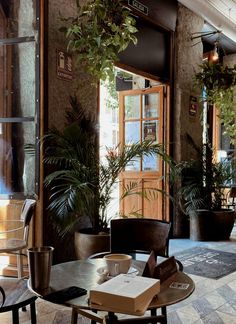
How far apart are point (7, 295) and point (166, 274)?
814 mm

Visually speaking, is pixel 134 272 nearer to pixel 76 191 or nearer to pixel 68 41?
pixel 76 191

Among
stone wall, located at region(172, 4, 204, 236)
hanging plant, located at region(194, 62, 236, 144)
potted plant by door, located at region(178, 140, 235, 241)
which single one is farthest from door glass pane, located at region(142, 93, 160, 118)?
potted plant by door, located at region(178, 140, 235, 241)

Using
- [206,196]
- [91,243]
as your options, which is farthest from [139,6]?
[91,243]

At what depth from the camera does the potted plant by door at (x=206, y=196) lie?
5.33 meters

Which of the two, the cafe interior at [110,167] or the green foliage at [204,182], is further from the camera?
the green foliage at [204,182]

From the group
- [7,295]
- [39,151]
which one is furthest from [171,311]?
[39,151]

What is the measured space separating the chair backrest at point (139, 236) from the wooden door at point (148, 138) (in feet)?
10.6

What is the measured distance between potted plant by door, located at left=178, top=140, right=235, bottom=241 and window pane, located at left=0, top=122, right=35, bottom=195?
99.7 inches

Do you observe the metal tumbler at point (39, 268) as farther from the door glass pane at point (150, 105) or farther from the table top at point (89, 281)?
the door glass pane at point (150, 105)

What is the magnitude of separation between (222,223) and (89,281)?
4.22m

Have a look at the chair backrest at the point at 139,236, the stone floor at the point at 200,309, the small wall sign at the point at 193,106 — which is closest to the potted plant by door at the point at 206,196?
the small wall sign at the point at 193,106

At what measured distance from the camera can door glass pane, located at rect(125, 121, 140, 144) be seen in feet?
18.6

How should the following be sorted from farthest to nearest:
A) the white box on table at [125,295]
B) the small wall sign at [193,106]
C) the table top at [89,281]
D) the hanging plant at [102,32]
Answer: the small wall sign at [193,106] → the hanging plant at [102,32] → the table top at [89,281] → the white box on table at [125,295]

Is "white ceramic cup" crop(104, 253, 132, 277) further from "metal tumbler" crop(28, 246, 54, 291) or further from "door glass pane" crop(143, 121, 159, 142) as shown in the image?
"door glass pane" crop(143, 121, 159, 142)
